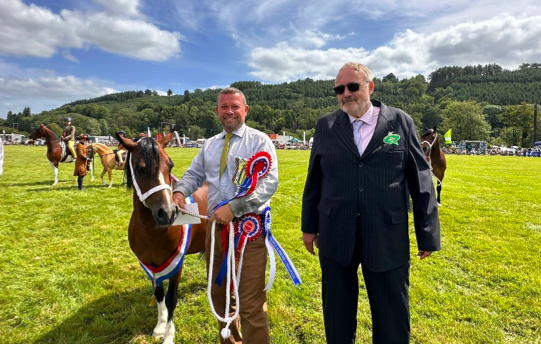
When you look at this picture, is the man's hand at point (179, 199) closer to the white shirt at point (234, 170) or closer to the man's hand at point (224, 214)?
the white shirt at point (234, 170)

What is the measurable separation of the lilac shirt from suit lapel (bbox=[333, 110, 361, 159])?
68 mm

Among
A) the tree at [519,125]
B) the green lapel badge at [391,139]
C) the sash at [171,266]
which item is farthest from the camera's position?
the tree at [519,125]

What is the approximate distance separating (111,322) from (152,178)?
2.35m

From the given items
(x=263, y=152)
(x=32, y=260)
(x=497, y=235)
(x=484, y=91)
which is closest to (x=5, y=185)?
(x=32, y=260)

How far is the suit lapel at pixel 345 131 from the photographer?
2.19 meters

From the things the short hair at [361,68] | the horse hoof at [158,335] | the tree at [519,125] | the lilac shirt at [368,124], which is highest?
the tree at [519,125]

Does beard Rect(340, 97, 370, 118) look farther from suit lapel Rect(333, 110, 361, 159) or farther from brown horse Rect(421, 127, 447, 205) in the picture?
brown horse Rect(421, 127, 447, 205)

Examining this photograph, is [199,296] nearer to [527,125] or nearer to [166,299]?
[166,299]

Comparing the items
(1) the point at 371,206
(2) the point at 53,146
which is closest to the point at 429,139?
(1) the point at 371,206

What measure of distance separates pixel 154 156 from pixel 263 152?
43.1 inches

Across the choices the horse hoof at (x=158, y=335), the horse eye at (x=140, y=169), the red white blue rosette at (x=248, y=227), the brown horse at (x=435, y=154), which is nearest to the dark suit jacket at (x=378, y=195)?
the red white blue rosette at (x=248, y=227)

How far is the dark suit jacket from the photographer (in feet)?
6.93

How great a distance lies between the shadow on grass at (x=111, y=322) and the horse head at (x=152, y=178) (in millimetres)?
1893

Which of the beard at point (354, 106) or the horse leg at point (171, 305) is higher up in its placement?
the beard at point (354, 106)
